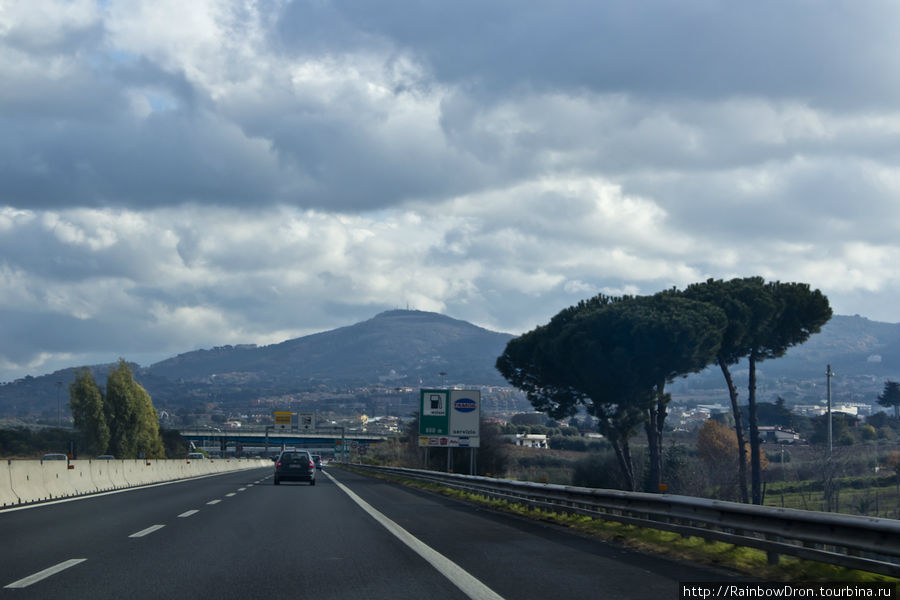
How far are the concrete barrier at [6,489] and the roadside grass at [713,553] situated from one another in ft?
37.8

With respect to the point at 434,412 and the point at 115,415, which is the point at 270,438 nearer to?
the point at 115,415

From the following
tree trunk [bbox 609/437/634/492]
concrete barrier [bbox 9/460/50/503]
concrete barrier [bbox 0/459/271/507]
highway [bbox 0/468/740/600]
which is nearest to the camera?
highway [bbox 0/468/740/600]

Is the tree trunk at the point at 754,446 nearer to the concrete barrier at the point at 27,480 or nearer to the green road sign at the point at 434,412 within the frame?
the green road sign at the point at 434,412

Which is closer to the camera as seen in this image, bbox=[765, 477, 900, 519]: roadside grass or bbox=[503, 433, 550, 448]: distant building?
bbox=[765, 477, 900, 519]: roadside grass

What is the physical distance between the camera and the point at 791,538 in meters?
10.2

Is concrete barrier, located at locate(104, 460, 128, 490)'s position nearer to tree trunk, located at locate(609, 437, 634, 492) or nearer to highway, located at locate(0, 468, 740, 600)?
highway, located at locate(0, 468, 740, 600)

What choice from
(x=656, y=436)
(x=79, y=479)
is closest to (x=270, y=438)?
(x=656, y=436)

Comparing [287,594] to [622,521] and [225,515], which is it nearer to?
[622,521]

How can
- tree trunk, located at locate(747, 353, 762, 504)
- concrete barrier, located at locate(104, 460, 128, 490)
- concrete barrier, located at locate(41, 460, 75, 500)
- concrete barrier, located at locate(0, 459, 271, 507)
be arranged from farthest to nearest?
tree trunk, located at locate(747, 353, 762, 504)
concrete barrier, located at locate(104, 460, 128, 490)
concrete barrier, located at locate(41, 460, 75, 500)
concrete barrier, located at locate(0, 459, 271, 507)

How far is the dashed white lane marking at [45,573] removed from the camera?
8620mm

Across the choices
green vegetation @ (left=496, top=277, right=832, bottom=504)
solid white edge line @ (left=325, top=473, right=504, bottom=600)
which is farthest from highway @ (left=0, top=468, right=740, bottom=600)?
green vegetation @ (left=496, top=277, right=832, bottom=504)

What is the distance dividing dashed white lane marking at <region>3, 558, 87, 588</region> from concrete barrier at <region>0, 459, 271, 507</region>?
11299 mm

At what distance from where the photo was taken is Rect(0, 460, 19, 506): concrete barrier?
66.8ft

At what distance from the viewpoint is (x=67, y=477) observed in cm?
2569
